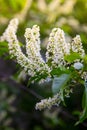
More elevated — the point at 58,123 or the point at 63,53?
the point at 58,123

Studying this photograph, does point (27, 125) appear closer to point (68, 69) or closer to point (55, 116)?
point (55, 116)

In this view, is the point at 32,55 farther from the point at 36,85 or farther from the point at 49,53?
the point at 36,85

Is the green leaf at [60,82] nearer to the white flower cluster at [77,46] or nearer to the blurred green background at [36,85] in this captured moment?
the white flower cluster at [77,46]

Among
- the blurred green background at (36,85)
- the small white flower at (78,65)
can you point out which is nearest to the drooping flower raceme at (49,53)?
the small white flower at (78,65)

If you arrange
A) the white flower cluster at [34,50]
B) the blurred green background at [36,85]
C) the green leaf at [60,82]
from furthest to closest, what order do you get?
the blurred green background at [36,85], the white flower cluster at [34,50], the green leaf at [60,82]

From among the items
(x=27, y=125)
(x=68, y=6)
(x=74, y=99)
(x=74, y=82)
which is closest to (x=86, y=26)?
(x=68, y=6)

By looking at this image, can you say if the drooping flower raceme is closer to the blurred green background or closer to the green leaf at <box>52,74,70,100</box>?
the green leaf at <box>52,74,70,100</box>

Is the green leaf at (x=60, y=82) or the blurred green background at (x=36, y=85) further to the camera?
the blurred green background at (x=36, y=85)

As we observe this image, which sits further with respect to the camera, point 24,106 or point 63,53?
point 24,106
